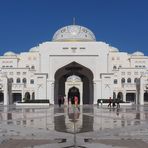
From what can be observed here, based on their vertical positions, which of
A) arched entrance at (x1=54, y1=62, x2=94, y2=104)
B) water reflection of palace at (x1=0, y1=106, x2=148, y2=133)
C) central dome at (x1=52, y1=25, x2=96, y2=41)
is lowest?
water reflection of palace at (x1=0, y1=106, x2=148, y2=133)

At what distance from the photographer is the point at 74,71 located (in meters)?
45.0

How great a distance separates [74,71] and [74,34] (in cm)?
1491

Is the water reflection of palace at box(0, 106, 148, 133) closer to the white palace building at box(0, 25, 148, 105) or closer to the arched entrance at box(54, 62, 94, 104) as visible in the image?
the white palace building at box(0, 25, 148, 105)

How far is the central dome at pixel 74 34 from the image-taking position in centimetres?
5828

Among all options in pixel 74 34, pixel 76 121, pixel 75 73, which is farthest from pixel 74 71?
pixel 76 121

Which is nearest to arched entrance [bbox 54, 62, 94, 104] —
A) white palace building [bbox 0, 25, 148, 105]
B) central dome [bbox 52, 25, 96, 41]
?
white palace building [bbox 0, 25, 148, 105]

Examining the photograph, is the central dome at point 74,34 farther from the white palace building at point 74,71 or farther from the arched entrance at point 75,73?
the arched entrance at point 75,73

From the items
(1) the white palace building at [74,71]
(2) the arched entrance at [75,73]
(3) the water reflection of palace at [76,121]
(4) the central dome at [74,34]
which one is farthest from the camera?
(4) the central dome at [74,34]

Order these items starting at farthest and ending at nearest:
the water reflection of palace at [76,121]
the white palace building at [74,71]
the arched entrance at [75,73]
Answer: the arched entrance at [75,73]
the white palace building at [74,71]
the water reflection of palace at [76,121]

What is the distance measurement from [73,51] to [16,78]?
24.8 meters

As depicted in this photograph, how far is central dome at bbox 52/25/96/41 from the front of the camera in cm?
5828

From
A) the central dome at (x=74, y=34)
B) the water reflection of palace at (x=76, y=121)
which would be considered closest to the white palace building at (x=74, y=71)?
the central dome at (x=74, y=34)

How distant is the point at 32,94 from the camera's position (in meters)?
60.9

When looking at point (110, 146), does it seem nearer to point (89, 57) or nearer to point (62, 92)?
point (89, 57)
